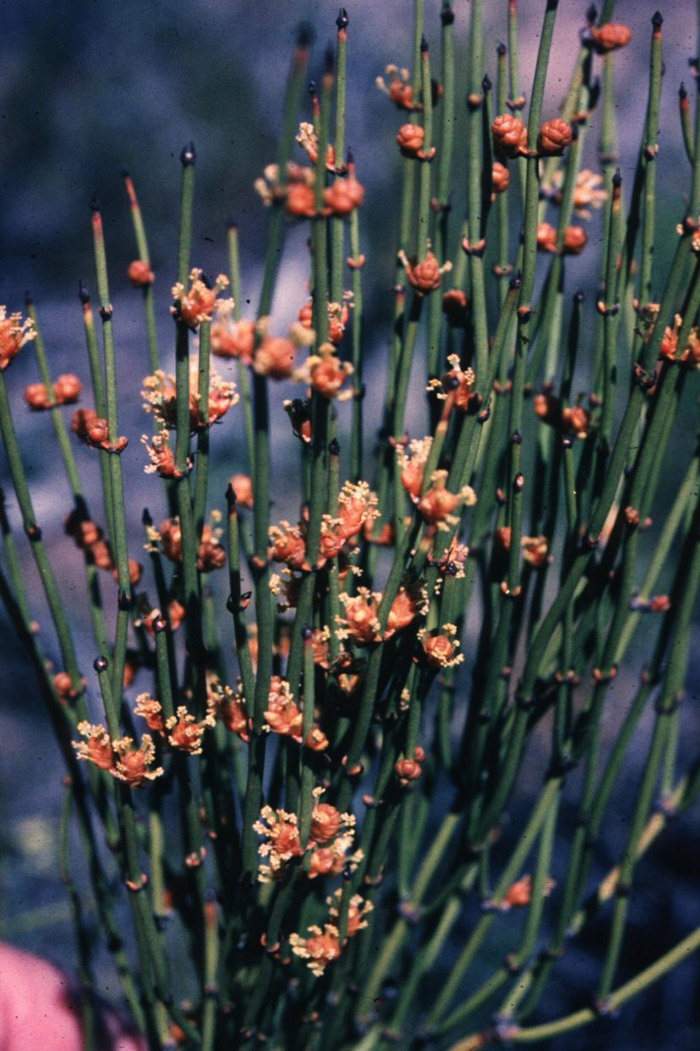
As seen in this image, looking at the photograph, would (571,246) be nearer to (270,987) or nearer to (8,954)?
(270,987)

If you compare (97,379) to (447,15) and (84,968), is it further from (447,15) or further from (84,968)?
(84,968)

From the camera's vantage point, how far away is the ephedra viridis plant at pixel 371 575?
1.25 ft

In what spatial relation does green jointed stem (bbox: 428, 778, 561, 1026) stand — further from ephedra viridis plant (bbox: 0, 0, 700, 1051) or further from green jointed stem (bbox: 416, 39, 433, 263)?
green jointed stem (bbox: 416, 39, 433, 263)

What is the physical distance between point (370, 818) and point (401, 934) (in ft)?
0.53

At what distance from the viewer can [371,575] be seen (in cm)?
54

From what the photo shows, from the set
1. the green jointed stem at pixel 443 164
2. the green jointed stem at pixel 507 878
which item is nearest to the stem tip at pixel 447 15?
the green jointed stem at pixel 443 164

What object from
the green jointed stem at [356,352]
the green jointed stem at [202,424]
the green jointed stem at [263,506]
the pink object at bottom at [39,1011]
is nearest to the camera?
the green jointed stem at [263,506]

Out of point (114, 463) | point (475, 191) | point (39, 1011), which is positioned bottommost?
point (39, 1011)

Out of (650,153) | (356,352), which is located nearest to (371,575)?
(356,352)

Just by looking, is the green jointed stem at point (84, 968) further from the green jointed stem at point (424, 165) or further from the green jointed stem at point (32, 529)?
the green jointed stem at point (424, 165)

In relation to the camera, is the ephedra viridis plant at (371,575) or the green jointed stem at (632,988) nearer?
the ephedra viridis plant at (371,575)

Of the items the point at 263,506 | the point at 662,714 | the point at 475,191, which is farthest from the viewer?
the point at 662,714

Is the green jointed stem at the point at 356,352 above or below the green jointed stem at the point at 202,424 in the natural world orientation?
above

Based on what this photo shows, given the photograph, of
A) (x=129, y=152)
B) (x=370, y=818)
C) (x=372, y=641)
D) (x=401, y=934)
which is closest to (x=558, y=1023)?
(x=401, y=934)
